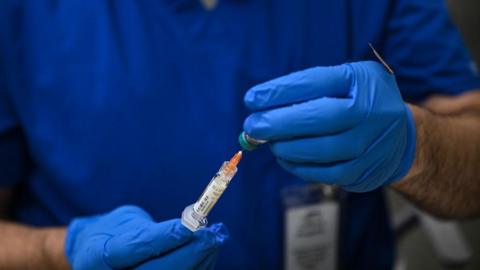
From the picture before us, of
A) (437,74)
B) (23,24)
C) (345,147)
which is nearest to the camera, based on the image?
(345,147)

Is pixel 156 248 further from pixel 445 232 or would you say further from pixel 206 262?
pixel 445 232

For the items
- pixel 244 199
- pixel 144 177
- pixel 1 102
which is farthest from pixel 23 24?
pixel 244 199

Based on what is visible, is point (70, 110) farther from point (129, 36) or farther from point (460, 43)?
point (460, 43)

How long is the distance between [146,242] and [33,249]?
30cm

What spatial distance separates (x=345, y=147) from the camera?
0.65 metres

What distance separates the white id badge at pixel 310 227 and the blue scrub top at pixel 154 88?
0.05 metres

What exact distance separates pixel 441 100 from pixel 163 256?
610 millimetres

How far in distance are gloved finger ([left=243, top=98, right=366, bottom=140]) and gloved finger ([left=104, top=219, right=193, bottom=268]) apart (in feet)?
0.49

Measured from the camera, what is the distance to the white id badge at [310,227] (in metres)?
0.94

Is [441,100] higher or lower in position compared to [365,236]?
higher

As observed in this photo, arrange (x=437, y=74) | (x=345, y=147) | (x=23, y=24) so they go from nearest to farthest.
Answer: (x=345, y=147)
(x=23, y=24)
(x=437, y=74)

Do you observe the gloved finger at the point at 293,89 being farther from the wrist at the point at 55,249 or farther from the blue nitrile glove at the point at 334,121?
the wrist at the point at 55,249

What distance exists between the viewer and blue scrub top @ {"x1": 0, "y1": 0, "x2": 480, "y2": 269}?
88 centimetres

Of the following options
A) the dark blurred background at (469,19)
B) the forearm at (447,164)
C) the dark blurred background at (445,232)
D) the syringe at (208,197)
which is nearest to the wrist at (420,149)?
the forearm at (447,164)
